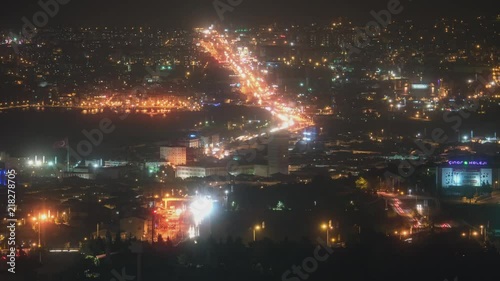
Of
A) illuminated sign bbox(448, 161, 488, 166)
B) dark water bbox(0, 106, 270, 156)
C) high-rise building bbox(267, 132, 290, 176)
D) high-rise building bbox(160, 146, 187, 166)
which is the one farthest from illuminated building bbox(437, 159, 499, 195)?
dark water bbox(0, 106, 270, 156)

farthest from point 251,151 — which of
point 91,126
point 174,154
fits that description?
point 91,126

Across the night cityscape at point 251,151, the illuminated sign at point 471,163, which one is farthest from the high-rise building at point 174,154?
the illuminated sign at point 471,163

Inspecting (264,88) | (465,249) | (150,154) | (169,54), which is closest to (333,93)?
(264,88)

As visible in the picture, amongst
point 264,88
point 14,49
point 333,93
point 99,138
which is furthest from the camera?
point 14,49

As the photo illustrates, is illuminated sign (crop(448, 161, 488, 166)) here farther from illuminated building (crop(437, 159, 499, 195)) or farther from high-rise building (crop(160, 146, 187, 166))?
high-rise building (crop(160, 146, 187, 166))

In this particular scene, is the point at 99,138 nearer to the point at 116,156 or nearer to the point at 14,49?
the point at 116,156

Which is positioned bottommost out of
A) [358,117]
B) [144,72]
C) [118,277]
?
[118,277]

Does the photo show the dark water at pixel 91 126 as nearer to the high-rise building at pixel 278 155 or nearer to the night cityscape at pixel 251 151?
the night cityscape at pixel 251 151
